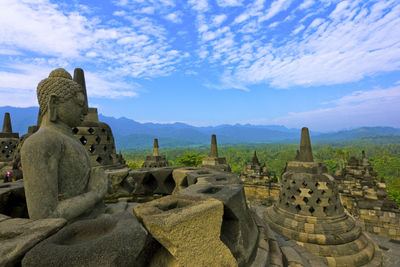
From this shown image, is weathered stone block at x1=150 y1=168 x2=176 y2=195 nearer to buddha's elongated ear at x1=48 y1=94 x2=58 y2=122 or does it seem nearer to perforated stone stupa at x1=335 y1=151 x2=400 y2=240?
buddha's elongated ear at x1=48 y1=94 x2=58 y2=122

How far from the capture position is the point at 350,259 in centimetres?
574

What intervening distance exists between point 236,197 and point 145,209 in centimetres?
91

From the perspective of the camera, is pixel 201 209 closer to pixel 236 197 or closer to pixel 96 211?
pixel 236 197

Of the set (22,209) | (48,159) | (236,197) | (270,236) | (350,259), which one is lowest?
(350,259)

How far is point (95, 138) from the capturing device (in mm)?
3781

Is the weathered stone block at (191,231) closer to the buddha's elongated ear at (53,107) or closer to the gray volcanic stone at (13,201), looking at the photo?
the buddha's elongated ear at (53,107)

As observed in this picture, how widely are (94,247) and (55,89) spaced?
1.70 meters

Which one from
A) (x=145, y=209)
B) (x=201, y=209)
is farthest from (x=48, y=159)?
(x=201, y=209)

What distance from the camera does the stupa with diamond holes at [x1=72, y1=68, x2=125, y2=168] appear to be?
3693mm

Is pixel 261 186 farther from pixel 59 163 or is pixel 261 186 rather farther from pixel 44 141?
pixel 44 141

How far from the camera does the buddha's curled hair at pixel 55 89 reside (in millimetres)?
2051

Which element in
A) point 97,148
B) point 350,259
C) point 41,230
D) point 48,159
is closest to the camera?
point 41,230

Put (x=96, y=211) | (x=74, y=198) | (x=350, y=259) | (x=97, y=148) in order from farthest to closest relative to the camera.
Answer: (x=350, y=259) < (x=97, y=148) < (x=96, y=211) < (x=74, y=198)

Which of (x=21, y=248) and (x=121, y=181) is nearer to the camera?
(x=21, y=248)
